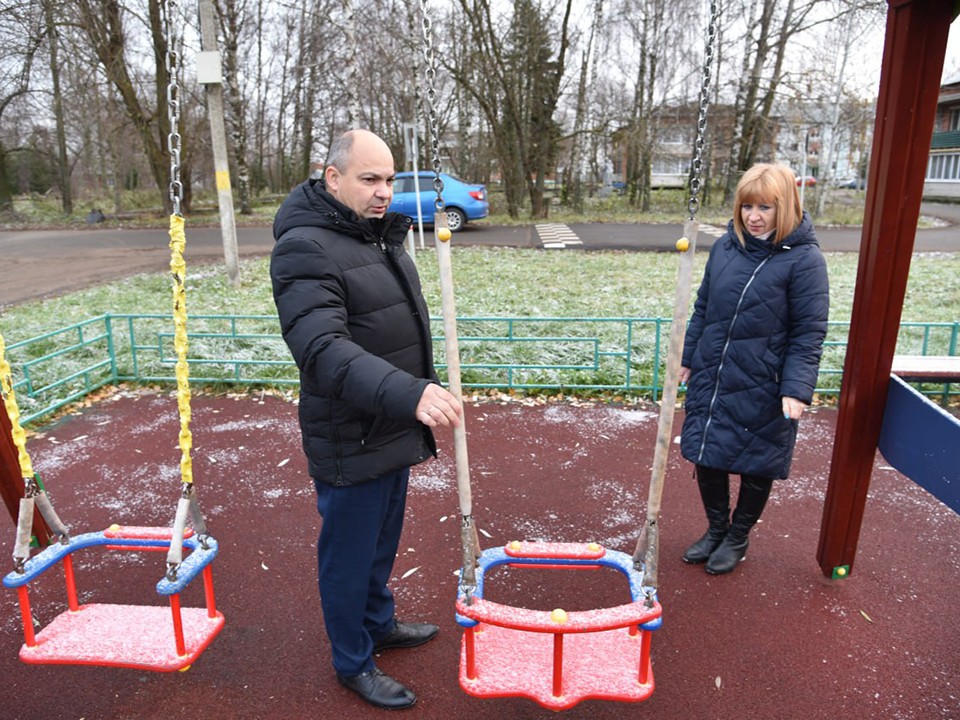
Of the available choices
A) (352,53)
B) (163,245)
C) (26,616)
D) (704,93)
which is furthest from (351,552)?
(163,245)

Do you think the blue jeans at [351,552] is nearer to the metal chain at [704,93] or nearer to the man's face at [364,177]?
the man's face at [364,177]

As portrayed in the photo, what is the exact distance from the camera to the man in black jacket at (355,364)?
6.37 feet

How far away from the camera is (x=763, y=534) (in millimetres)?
3816

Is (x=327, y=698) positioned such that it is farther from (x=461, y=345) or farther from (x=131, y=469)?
(x=461, y=345)

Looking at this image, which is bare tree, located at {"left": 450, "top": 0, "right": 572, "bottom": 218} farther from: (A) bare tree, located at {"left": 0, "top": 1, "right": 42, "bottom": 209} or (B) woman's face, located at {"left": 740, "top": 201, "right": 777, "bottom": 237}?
(B) woman's face, located at {"left": 740, "top": 201, "right": 777, "bottom": 237}

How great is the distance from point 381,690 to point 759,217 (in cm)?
235

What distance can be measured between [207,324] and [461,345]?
307 centimetres

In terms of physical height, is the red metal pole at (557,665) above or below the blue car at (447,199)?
below

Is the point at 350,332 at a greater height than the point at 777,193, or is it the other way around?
the point at 777,193

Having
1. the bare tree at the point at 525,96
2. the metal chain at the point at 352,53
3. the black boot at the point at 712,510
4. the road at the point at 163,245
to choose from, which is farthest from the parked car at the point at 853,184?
the black boot at the point at 712,510

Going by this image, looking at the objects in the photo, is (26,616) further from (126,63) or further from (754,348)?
(126,63)

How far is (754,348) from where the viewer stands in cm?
300

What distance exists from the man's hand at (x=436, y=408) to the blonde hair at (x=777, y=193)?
1.64 metres

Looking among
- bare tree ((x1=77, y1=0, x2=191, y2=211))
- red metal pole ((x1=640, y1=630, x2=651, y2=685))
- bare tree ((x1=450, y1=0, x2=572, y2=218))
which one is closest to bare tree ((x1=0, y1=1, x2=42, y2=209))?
bare tree ((x1=77, y1=0, x2=191, y2=211))
